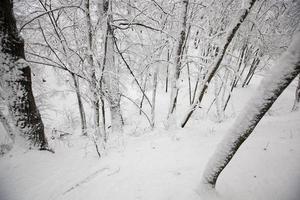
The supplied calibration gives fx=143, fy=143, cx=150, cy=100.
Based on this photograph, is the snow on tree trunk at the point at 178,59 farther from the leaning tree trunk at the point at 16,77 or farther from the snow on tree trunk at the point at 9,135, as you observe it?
the snow on tree trunk at the point at 9,135

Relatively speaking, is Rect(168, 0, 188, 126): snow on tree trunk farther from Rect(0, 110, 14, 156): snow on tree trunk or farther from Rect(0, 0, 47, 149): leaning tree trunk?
Rect(0, 110, 14, 156): snow on tree trunk

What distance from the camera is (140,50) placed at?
650 centimetres

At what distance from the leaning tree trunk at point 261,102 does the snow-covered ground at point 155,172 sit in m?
0.74

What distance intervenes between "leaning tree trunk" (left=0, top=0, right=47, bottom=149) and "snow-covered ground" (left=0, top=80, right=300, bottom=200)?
662 mm

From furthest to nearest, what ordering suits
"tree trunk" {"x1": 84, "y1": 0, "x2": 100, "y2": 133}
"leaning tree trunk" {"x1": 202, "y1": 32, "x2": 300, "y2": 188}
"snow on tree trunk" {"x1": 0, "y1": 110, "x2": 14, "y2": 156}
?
"snow on tree trunk" {"x1": 0, "y1": 110, "x2": 14, "y2": 156}, "tree trunk" {"x1": 84, "y1": 0, "x2": 100, "y2": 133}, "leaning tree trunk" {"x1": 202, "y1": 32, "x2": 300, "y2": 188}

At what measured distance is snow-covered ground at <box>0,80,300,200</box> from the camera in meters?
2.28

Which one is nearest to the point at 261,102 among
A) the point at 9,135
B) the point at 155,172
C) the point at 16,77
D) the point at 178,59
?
the point at 155,172

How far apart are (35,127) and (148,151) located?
271 cm

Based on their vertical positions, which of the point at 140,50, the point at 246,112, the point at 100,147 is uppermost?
the point at 140,50

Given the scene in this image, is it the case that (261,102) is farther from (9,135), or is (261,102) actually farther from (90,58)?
(9,135)

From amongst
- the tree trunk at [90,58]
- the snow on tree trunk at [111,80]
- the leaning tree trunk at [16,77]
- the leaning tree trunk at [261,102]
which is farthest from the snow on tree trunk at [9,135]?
the leaning tree trunk at [261,102]

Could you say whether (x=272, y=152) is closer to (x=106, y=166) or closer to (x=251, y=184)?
(x=251, y=184)

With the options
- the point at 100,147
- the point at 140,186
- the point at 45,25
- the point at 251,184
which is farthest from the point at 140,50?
the point at 251,184

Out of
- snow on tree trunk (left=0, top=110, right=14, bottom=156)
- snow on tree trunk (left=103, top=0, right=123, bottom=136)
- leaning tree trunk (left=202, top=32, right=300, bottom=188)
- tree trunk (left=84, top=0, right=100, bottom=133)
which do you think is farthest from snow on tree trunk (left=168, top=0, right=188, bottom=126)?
snow on tree trunk (left=0, top=110, right=14, bottom=156)
